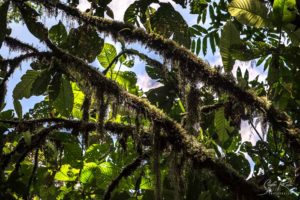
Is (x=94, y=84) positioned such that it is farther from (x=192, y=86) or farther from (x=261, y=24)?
(x=261, y=24)

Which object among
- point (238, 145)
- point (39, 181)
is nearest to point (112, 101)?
point (39, 181)

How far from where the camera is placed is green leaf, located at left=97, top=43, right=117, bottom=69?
122 inches

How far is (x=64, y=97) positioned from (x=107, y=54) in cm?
74

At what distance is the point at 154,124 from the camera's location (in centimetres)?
172

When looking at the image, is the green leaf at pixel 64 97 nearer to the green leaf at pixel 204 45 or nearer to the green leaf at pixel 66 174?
the green leaf at pixel 66 174

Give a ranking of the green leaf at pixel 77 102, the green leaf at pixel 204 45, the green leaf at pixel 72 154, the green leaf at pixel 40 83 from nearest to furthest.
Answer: the green leaf at pixel 40 83, the green leaf at pixel 72 154, the green leaf at pixel 77 102, the green leaf at pixel 204 45

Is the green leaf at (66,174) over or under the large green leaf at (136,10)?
under

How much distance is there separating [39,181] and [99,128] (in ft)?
3.73

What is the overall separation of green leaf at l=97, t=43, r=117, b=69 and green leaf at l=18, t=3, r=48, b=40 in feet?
3.22

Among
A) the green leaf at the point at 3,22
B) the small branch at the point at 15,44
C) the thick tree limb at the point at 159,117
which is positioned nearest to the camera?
the thick tree limb at the point at 159,117

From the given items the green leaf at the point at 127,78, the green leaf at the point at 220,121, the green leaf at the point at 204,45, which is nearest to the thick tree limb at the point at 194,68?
the green leaf at the point at 220,121

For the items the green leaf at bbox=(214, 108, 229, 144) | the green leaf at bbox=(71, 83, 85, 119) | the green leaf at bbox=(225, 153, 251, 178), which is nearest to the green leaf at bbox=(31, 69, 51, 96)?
the green leaf at bbox=(214, 108, 229, 144)

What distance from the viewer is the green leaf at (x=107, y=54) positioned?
10.2 feet

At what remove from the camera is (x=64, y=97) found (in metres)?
2.50
